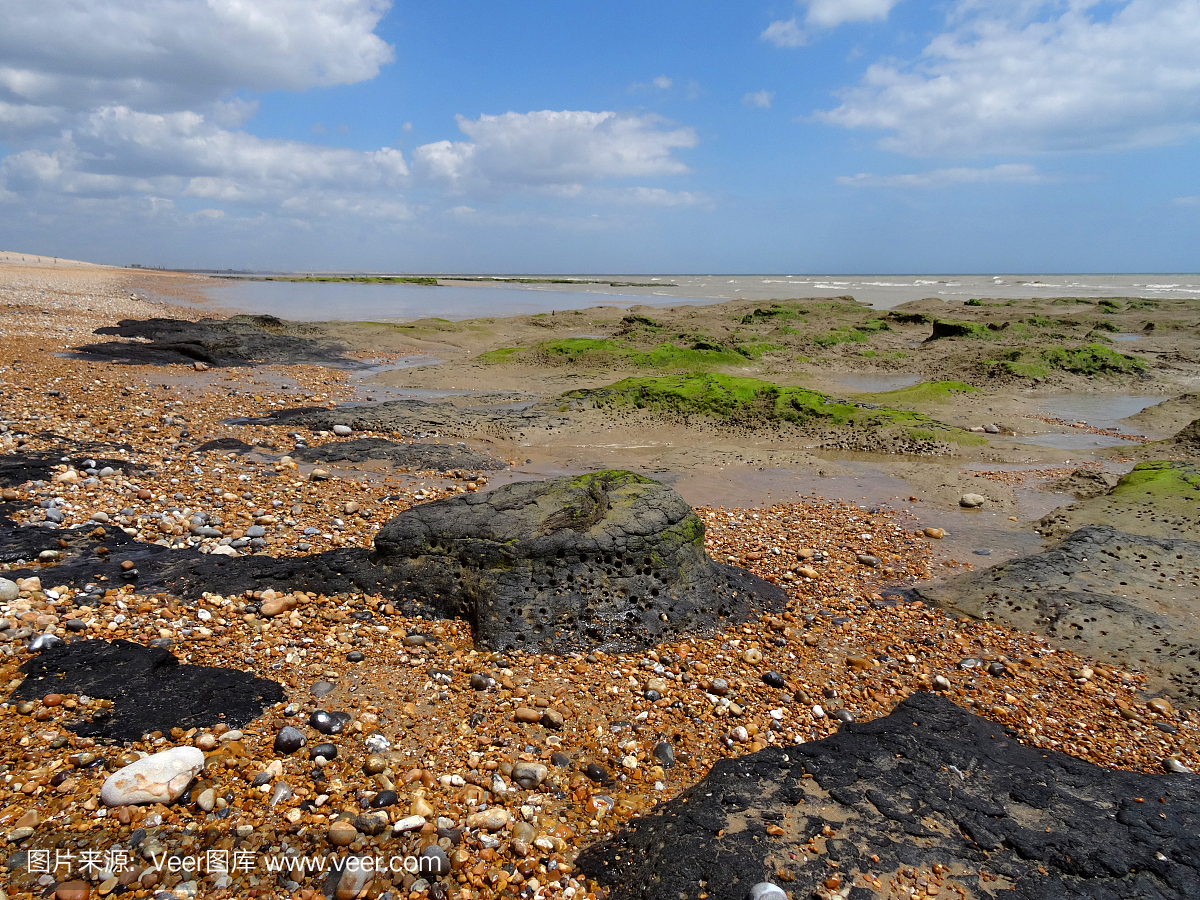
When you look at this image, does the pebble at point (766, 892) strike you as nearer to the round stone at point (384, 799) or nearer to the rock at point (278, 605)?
the round stone at point (384, 799)

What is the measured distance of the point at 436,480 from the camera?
8.92 meters

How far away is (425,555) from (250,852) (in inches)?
105

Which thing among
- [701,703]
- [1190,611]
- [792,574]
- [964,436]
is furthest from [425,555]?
[964,436]

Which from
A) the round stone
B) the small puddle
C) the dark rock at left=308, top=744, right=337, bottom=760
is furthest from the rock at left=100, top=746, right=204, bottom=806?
the small puddle

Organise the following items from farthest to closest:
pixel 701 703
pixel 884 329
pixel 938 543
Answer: pixel 884 329 → pixel 938 543 → pixel 701 703

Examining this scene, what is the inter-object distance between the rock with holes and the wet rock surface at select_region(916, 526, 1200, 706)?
1.87m

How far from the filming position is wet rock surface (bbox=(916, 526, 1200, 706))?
15.8 feet

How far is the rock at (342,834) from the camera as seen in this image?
2.92 m

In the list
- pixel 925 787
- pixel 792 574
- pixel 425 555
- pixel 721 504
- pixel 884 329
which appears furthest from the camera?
pixel 884 329

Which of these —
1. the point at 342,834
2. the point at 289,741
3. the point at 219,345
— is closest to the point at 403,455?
the point at 289,741

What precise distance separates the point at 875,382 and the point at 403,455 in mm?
15450

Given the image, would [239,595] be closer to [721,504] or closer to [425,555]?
[425,555]

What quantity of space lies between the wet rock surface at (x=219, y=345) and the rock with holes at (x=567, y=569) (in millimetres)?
14660

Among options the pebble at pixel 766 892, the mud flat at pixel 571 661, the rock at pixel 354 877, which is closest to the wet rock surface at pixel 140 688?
the mud flat at pixel 571 661
